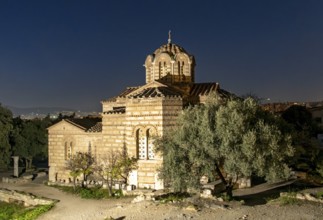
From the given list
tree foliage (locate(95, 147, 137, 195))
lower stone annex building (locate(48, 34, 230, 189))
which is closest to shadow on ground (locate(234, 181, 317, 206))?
lower stone annex building (locate(48, 34, 230, 189))

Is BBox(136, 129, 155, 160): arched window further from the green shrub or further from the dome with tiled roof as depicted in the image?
the dome with tiled roof

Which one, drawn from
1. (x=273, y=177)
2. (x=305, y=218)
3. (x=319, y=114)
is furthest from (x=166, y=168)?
(x=319, y=114)

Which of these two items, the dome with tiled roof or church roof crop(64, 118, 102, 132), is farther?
the dome with tiled roof

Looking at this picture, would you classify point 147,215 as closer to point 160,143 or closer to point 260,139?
point 160,143

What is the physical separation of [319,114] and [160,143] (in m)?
41.0

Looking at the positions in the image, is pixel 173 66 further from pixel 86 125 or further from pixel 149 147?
pixel 86 125

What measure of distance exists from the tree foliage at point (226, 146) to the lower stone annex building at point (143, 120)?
317cm

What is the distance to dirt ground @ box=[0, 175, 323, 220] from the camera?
14.8 meters

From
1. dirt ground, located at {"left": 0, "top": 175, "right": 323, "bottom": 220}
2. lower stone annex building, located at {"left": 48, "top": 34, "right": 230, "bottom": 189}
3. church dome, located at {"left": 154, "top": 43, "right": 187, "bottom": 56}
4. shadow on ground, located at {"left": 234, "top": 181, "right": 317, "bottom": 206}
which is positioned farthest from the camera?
church dome, located at {"left": 154, "top": 43, "right": 187, "bottom": 56}

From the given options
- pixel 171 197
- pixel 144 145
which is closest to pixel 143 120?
pixel 144 145

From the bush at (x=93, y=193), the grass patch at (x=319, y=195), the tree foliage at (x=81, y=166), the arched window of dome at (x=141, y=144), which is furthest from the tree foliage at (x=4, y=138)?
the grass patch at (x=319, y=195)

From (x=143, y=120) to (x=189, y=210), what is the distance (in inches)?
279

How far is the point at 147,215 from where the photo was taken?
15695 mm

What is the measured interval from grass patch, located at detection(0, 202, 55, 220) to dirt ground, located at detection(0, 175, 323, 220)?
59 centimetres
